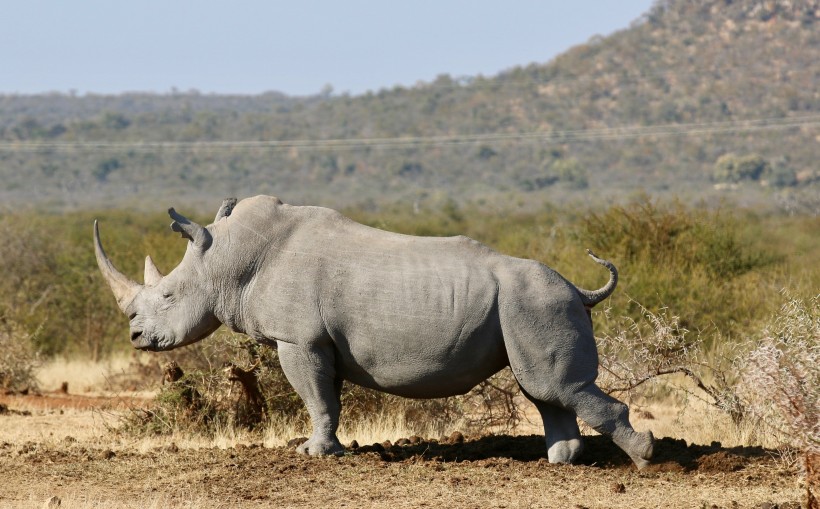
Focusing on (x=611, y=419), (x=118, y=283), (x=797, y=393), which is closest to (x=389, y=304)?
(x=611, y=419)

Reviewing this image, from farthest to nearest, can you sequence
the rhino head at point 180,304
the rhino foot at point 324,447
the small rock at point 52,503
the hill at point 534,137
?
the hill at point 534,137 < the rhino head at point 180,304 < the rhino foot at point 324,447 < the small rock at point 52,503

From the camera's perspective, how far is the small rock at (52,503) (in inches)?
320

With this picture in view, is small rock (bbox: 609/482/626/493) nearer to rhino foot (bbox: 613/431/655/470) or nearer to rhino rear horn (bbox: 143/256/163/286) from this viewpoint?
rhino foot (bbox: 613/431/655/470)

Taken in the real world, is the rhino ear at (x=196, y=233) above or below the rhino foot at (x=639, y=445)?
above

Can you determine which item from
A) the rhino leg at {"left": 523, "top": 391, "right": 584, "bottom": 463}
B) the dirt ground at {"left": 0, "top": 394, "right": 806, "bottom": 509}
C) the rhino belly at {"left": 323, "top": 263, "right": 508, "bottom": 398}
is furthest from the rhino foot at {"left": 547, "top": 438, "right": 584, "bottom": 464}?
the rhino belly at {"left": 323, "top": 263, "right": 508, "bottom": 398}

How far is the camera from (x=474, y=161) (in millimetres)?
88000

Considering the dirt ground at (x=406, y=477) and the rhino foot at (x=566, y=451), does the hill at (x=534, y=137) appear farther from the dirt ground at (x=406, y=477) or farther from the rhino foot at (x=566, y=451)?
the rhino foot at (x=566, y=451)

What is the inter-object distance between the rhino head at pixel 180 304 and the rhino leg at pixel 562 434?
2.74 m

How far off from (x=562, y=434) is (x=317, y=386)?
1.92 metres

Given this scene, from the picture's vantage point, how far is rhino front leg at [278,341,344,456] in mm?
9656

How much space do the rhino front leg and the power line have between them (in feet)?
253

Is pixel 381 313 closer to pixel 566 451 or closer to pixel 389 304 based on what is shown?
pixel 389 304

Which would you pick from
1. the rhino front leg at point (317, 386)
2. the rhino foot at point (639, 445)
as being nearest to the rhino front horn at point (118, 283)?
the rhino front leg at point (317, 386)

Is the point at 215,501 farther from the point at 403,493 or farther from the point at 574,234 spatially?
the point at 574,234
